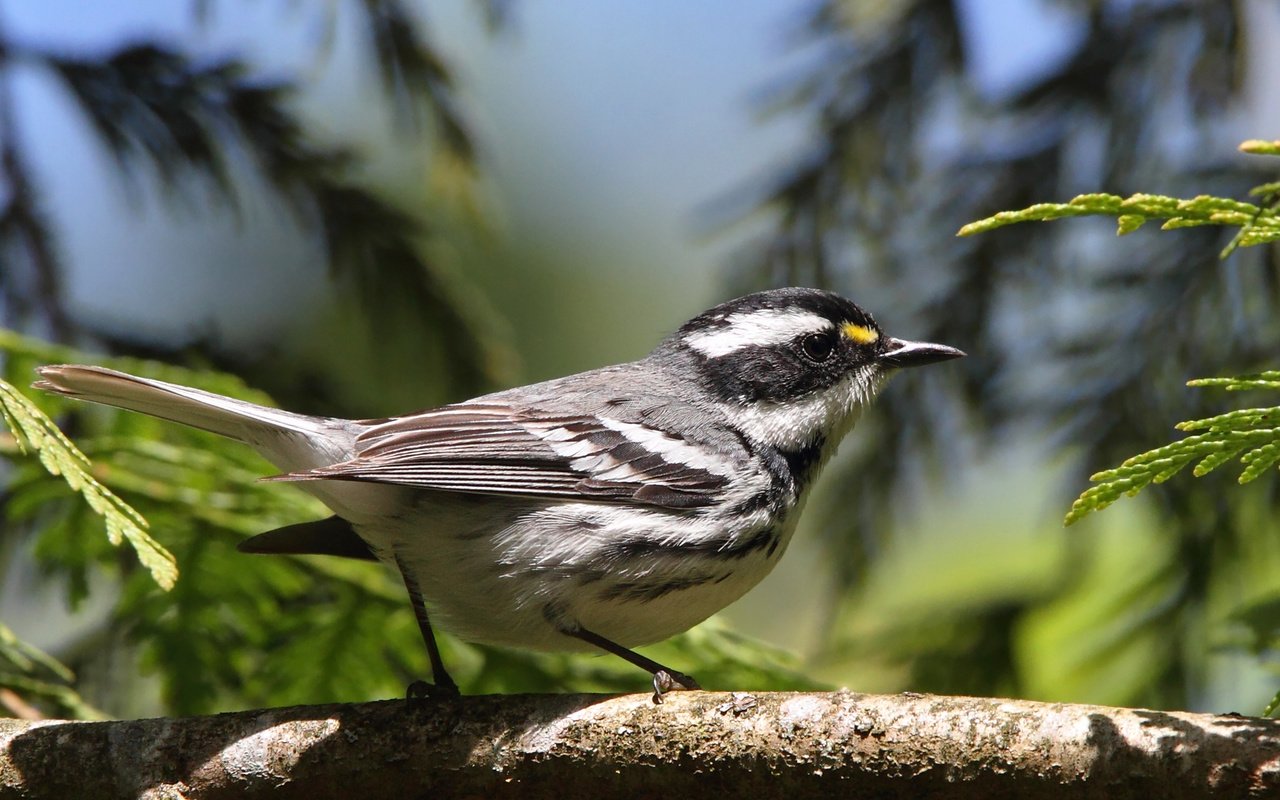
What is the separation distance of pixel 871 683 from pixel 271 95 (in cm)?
295

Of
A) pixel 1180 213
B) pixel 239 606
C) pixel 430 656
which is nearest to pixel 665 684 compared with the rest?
pixel 430 656

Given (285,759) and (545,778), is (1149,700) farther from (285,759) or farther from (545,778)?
(285,759)

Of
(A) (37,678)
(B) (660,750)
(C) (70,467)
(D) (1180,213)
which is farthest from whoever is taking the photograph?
(A) (37,678)

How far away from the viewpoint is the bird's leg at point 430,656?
2697 millimetres

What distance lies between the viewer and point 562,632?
8.80 feet

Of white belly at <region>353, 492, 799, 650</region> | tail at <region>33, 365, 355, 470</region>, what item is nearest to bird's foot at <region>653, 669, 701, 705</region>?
white belly at <region>353, 492, 799, 650</region>

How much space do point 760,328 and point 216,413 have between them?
1.47 m

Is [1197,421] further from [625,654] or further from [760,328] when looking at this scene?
[760,328]

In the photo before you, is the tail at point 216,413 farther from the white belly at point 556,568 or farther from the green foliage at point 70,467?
the green foliage at point 70,467

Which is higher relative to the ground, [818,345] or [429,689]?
[818,345]

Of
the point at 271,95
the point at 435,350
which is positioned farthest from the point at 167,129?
the point at 435,350

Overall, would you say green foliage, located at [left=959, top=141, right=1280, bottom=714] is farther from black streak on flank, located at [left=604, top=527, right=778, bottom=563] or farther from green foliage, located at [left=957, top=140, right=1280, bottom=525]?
black streak on flank, located at [left=604, top=527, right=778, bottom=563]

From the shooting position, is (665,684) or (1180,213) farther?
(665,684)

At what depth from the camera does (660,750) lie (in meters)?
2.07
